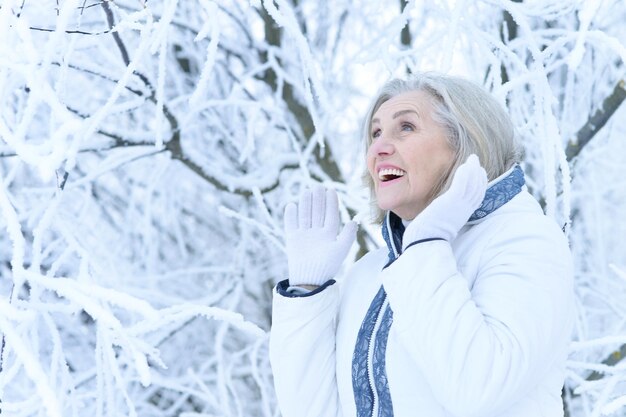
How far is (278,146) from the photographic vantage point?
4891mm

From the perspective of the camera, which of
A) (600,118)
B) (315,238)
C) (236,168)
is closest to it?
(315,238)

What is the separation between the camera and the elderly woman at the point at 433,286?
1.38 metres

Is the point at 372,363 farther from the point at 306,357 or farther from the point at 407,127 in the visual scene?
the point at 407,127

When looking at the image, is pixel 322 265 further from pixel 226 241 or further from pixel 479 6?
pixel 226 241

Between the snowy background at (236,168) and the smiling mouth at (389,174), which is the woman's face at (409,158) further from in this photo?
the snowy background at (236,168)

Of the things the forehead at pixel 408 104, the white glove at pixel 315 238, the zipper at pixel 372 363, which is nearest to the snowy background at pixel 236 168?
the white glove at pixel 315 238

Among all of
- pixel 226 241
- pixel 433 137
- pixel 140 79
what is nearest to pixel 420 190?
pixel 433 137

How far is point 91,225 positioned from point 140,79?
A: 1854 mm

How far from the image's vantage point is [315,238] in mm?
1937

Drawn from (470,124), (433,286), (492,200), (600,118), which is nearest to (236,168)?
(600,118)

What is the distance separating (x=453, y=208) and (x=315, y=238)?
0.50m

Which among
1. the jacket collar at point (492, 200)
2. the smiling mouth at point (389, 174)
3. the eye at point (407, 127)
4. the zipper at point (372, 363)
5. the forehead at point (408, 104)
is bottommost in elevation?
the zipper at point (372, 363)

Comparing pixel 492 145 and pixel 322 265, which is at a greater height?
pixel 492 145

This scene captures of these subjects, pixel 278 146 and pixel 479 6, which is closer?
pixel 479 6
